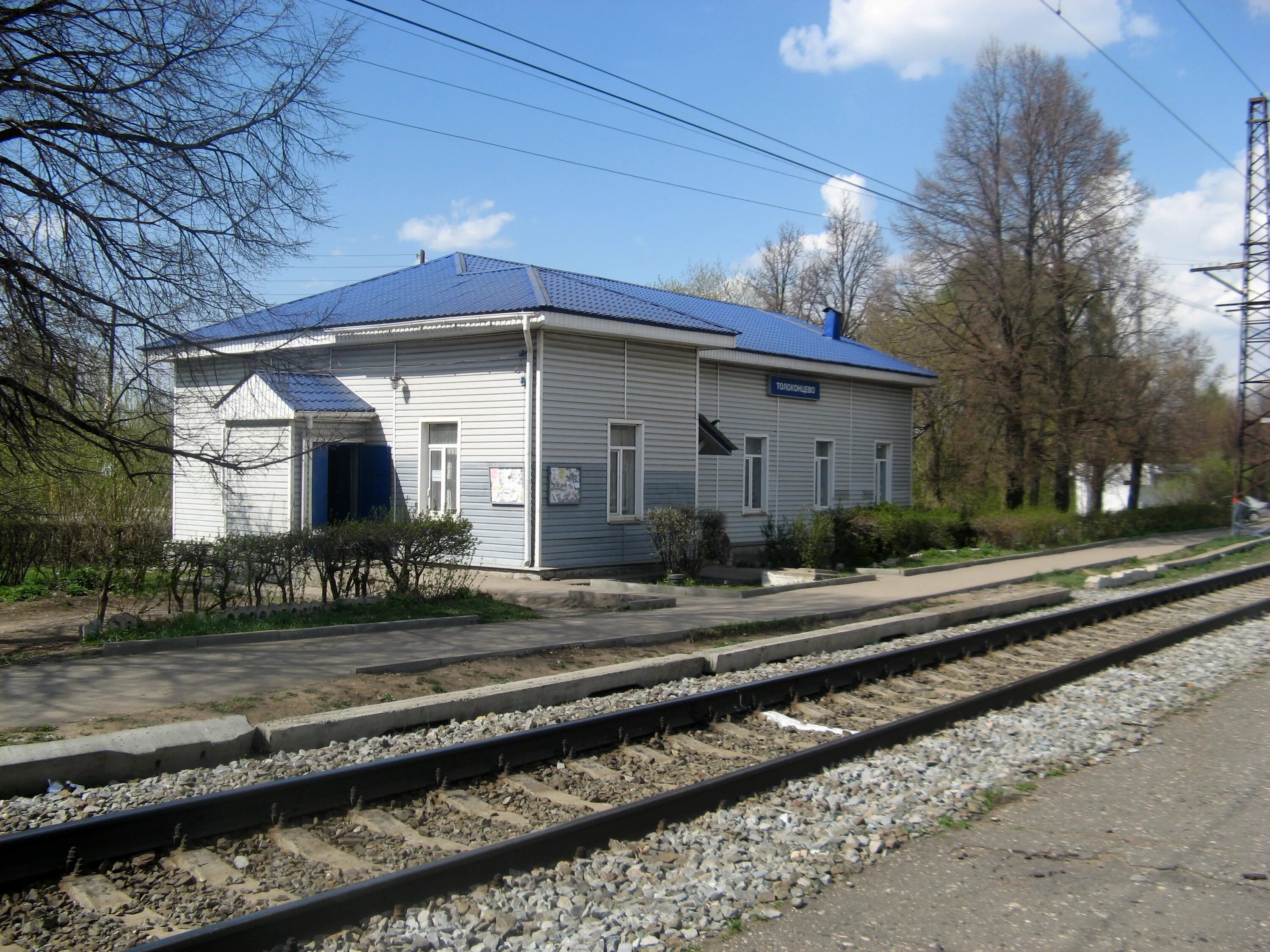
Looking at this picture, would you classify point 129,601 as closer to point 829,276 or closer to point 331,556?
point 331,556

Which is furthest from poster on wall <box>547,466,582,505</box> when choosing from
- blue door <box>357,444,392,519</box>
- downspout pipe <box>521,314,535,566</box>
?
blue door <box>357,444,392,519</box>

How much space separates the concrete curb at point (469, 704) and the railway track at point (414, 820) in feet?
2.23

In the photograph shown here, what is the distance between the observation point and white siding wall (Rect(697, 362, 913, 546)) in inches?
868

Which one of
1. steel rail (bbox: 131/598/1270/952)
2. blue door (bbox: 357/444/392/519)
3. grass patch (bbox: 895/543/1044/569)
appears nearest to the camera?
steel rail (bbox: 131/598/1270/952)

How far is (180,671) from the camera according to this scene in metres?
8.83

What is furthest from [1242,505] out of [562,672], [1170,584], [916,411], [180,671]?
[180,671]

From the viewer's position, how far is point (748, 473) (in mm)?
23422

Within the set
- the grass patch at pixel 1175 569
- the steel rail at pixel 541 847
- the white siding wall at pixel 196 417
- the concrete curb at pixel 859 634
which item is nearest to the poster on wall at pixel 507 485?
the white siding wall at pixel 196 417

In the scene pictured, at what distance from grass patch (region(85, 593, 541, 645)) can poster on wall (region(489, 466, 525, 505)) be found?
323 cm

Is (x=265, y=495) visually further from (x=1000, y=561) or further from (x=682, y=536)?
(x=1000, y=561)

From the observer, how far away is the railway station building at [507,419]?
56.8 feet

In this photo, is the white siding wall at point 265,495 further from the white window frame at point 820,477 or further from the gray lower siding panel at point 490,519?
the white window frame at point 820,477

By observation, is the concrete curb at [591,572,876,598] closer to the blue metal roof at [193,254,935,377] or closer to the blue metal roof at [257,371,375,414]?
the blue metal roof at [193,254,935,377]

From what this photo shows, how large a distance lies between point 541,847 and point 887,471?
82.6ft
